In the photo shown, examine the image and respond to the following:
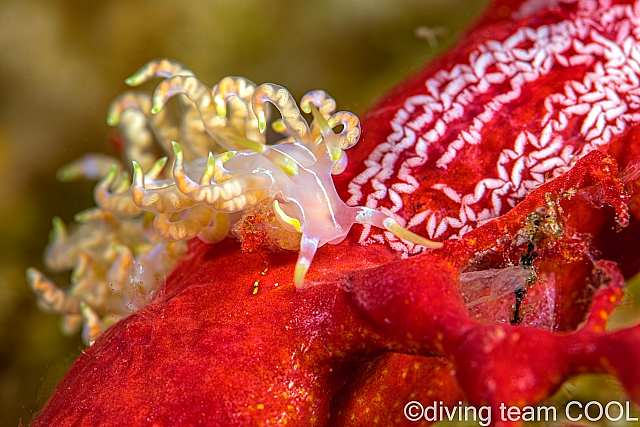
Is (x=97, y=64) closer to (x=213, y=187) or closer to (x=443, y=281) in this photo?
(x=213, y=187)

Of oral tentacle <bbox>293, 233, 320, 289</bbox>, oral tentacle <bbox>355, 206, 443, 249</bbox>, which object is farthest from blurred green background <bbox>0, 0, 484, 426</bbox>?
oral tentacle <bbox>293, 233, 320, 289</bbox>

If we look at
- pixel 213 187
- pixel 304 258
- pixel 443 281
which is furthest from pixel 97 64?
pixel 443 281

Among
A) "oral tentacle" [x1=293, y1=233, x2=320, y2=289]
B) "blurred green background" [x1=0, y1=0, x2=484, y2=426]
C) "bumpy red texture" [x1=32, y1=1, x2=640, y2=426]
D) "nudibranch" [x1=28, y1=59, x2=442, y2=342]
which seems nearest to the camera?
"bumpy red texture" [x1=32, y1=1, x2=640, y2=426]

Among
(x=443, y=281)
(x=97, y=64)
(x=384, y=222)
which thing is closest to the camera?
(x=443, y=281)

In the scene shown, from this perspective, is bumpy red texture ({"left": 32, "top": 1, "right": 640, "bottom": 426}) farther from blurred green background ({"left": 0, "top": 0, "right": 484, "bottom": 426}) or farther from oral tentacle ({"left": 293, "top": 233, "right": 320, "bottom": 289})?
blurred green background ({"left": 0, "top": 0, "right": 484, "bottom": 426})

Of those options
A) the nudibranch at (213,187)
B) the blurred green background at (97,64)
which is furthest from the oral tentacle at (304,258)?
the blurred green background at (97,64)

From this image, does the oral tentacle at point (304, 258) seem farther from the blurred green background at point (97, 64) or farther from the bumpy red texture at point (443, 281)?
the blurred green background at point (97, 64)

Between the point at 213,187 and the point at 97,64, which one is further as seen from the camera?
the point at 97,64
